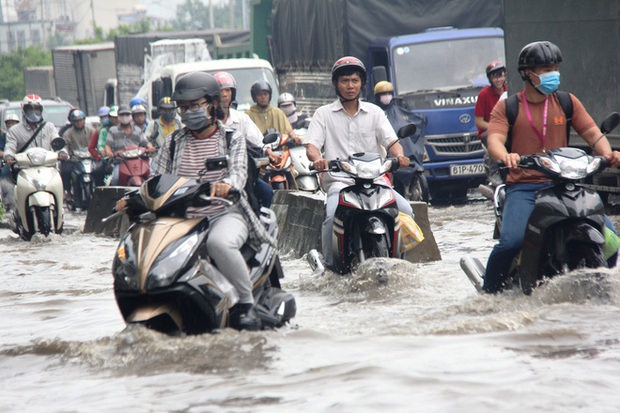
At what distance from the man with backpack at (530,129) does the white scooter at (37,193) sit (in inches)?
318

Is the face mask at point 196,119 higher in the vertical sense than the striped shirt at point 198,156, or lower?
higher

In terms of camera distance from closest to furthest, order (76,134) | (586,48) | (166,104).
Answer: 1. (586,48)
2. (166,104)
3. (76,134)

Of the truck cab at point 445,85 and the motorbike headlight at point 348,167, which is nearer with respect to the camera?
the motorbike headlight at point 348,167

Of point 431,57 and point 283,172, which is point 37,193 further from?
point 431,57

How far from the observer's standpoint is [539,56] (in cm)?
688

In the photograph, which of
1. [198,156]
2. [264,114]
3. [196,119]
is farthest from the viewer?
[264,114]

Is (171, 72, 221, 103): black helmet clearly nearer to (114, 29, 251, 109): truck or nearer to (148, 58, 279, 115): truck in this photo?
(148, 58, 279, 115): truck

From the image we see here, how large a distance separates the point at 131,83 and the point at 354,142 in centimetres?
2445

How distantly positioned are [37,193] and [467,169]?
244 inches

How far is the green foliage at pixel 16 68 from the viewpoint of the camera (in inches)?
2542

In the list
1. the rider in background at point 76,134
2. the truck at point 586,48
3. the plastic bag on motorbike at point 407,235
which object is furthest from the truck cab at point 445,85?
the plastic bag on motorbike at point 407,235

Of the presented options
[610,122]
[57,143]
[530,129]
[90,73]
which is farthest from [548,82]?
[90,73]

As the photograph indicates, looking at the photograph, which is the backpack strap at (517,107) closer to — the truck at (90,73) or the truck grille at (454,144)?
the truck grille at (454,144)

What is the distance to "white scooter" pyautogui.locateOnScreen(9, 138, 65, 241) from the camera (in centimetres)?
1400
